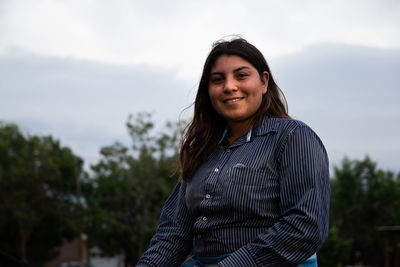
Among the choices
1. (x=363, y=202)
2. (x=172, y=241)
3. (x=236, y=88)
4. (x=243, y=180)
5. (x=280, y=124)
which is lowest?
(x=172, y=241)

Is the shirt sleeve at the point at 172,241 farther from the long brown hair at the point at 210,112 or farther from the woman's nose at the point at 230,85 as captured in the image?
the woman's nose at the point at 230,85

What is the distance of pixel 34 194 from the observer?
40.5 meters

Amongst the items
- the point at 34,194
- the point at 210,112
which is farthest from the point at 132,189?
the point at 210,112

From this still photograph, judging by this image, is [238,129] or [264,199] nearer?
[264,199]

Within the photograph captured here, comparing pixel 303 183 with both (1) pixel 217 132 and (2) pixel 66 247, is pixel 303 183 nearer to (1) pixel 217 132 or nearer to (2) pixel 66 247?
(1) pixel 217 132

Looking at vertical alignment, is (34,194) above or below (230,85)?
above

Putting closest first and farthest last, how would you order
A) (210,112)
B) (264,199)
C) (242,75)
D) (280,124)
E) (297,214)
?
(297,214), (264,199), (280,124), (242,75), (210,112)

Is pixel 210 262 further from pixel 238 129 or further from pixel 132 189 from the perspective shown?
pixel 132 189

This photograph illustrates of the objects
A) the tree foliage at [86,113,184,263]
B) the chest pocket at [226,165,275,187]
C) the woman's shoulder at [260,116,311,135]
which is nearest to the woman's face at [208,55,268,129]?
the woman's shoulder at [260,116,311,135]

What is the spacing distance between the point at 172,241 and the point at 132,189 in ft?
126

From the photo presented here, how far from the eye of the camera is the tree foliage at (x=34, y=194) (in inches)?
1560

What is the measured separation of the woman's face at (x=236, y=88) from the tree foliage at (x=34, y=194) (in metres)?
38.4

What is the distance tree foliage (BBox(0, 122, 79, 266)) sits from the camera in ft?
130

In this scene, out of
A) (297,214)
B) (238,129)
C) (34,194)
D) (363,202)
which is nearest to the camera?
(297,214)
